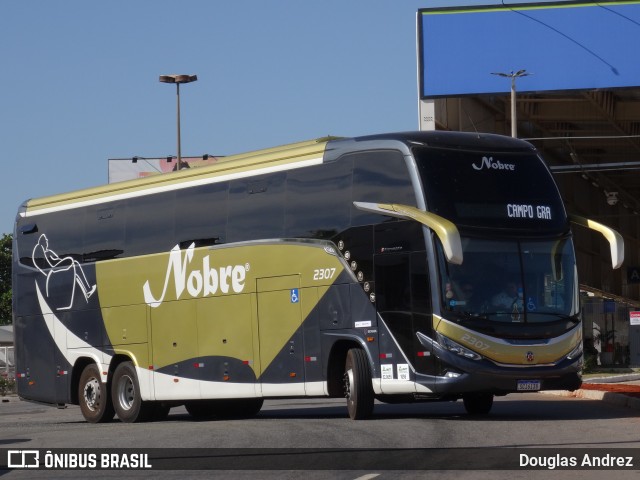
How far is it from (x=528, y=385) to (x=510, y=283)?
146 cm

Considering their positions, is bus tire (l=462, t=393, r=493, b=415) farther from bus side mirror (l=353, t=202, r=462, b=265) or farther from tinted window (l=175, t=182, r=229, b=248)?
tinted window (l=175, t=182, r=229, b=248)

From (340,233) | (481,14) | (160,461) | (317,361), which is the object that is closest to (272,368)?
(317,361)

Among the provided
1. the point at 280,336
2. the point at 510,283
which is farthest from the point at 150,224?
the point at 510,283

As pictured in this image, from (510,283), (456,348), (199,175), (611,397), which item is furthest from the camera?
(611,397)

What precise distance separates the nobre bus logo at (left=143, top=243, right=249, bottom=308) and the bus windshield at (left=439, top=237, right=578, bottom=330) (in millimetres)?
4329

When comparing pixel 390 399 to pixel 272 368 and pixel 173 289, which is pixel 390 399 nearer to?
pixel 272 368

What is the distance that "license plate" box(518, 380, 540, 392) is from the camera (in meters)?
18.4

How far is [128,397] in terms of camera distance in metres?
24.0

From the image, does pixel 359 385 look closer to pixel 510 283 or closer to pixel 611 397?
pixel 510 283

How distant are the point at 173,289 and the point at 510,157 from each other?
6.79 meters

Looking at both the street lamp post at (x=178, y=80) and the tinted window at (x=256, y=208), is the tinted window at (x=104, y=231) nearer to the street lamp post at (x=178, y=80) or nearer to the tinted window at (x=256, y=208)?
the tinted window at (x=256, y=208)

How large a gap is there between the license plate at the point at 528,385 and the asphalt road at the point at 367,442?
0.45 m

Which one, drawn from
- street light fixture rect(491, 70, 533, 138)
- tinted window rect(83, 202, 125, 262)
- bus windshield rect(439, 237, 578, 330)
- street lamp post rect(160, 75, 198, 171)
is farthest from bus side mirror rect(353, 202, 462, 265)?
street lamp post rect(160, 75, 198, 171)

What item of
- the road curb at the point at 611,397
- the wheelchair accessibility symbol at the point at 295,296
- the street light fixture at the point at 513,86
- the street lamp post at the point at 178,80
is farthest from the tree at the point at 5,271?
the wheelchair accessibility symbol at the point at 295,296
